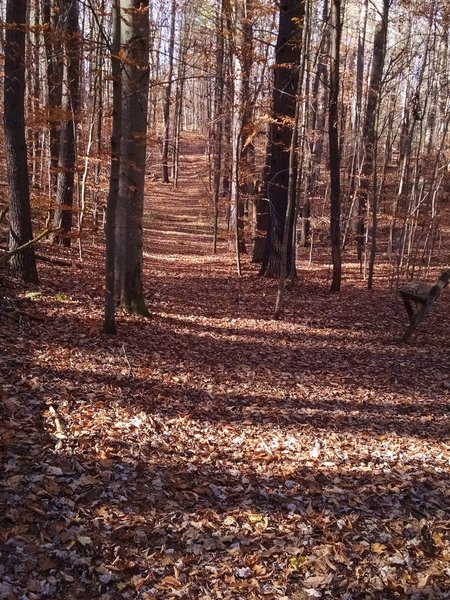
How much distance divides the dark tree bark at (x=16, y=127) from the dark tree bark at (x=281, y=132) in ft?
19.4

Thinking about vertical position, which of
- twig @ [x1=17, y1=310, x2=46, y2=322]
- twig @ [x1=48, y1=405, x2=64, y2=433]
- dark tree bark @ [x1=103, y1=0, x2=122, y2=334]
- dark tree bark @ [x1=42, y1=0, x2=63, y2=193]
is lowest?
twig @ [x1=48, y1=405, x2=64, y2=433]

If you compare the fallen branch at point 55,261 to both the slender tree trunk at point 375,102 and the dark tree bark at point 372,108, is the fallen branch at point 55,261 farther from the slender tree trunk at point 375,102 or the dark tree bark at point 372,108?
the dark tree bark at point 372,108

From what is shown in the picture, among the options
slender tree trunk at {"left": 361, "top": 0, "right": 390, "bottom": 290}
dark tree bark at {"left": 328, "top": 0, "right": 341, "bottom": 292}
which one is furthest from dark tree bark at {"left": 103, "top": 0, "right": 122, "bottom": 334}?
slender tree trunk at {"left": 361, "top": 0, "right": 390, "bottom": 290}

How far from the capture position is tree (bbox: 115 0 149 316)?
26.6 feet

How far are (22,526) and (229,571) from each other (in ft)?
5.27

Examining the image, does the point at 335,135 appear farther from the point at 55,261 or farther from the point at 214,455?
the point at 214,455

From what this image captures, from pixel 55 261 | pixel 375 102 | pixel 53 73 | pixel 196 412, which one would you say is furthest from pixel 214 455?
pixel 375 102

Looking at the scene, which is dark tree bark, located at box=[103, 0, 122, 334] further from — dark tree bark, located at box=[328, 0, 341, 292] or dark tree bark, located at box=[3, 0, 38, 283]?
dark tree bark, located at box=[328, 0, 341, 292]

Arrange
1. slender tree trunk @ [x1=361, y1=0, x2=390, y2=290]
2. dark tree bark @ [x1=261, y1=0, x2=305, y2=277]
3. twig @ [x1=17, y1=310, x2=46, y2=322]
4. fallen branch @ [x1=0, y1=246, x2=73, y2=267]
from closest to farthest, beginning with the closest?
twig @ [x1=17, y1=310, x2=46, y2=322], fallen branch @ [x1=0, y1=246, x2=73, y2=267], slender tree trunk @ [x1=361, y1=0, x2=390, y2=290], dark tree bark @ [x1=261, y1=0, x2=305, y2=277]

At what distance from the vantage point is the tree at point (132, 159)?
26.6 ft

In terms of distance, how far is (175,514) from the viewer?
4.59 m

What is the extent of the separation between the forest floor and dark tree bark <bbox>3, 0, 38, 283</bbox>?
103cm

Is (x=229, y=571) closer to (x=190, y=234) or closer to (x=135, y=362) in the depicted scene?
(x=135, y=362)

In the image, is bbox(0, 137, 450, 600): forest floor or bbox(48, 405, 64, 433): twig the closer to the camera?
bbox(0, 137, 450, 600): forest floor
